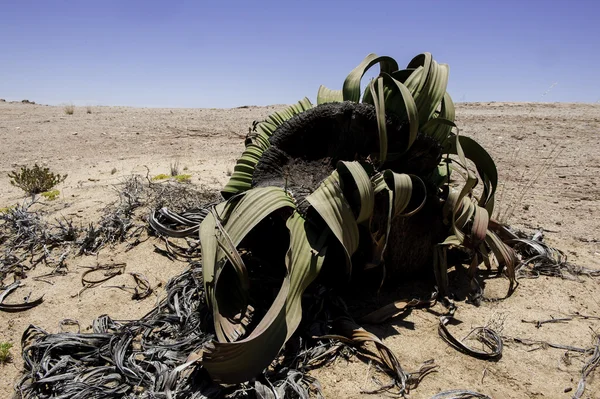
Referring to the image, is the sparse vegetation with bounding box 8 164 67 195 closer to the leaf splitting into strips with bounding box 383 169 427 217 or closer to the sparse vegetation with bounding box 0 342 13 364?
the sparse vegetation with bounding box 0 342 13 364

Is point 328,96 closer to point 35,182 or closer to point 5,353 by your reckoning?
point 5,353

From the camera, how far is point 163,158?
549cm

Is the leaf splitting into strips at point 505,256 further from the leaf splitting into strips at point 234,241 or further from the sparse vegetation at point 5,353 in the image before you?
the sparse vegetation at point 5,353

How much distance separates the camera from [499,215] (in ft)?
9.86

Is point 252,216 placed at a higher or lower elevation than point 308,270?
higher

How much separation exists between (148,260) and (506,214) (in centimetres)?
246

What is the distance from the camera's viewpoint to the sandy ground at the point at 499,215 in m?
1.55

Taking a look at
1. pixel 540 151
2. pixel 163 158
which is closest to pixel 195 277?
pixel 163 158

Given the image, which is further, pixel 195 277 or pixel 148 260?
pixel 148 260

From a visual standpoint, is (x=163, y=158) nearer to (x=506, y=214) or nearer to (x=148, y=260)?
(x=148, y=260)

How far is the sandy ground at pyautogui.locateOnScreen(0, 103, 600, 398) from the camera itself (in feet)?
5.10

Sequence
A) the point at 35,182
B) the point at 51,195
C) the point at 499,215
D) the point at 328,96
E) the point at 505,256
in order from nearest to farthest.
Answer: the point at 505,256 → the point at 328,96 → the point at 499,215 → the point at 51,195 → the point at 35,182

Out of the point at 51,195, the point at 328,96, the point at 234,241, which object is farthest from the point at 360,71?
the point at 51,195

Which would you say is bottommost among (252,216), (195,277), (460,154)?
(195,277)
